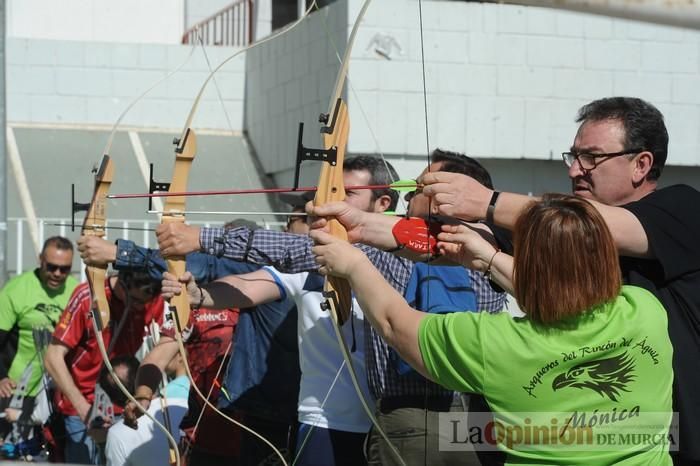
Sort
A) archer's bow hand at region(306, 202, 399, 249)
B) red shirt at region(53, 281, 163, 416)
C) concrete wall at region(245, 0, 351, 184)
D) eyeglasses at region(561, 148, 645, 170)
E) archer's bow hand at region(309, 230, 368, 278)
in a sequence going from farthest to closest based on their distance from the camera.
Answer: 1. concrete wall at region(245, 0, 351, 184)
2. red shirt at region(53, 281, 163, 416)
3. archer's bow hand at region(306, 202, 399, 249)
4. eyeglasses at region(561, 148, 645, 170)
5. archer's bow hand at region(309, 230, 368, 278)

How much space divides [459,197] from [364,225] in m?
0.42

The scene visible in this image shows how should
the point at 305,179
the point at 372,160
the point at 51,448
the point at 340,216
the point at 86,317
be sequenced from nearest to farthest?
1. the point at 340,216
2. the point at 372,160
3. the point at 86,317
4. the point at 51,448
5. the point at 305,179

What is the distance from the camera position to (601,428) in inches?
80.5

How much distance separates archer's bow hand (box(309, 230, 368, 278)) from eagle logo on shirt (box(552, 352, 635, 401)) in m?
0.48

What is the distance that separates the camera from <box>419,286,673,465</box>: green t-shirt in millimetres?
2021

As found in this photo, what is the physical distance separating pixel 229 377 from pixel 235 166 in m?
5.17

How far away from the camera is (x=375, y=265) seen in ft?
10.0

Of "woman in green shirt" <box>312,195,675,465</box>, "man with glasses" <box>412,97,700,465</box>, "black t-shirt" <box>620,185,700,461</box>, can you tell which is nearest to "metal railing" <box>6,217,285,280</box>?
"man with glasses" <box>412,97,700,465</box>

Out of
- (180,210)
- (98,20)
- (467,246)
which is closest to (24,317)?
(180,210)

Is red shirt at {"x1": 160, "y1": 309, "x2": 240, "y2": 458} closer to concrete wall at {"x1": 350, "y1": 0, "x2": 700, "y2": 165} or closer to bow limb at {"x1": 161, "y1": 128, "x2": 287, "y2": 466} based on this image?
bow limb at {"x1": 161, "y1": 128, "x2": 287, "y2": 466}

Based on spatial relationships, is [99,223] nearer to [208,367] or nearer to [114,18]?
[208,367]

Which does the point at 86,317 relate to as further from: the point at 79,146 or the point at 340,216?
the point at 79,146

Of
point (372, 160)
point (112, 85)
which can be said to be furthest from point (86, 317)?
point (112, 85)

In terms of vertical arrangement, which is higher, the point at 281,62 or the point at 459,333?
the point at 281,62
